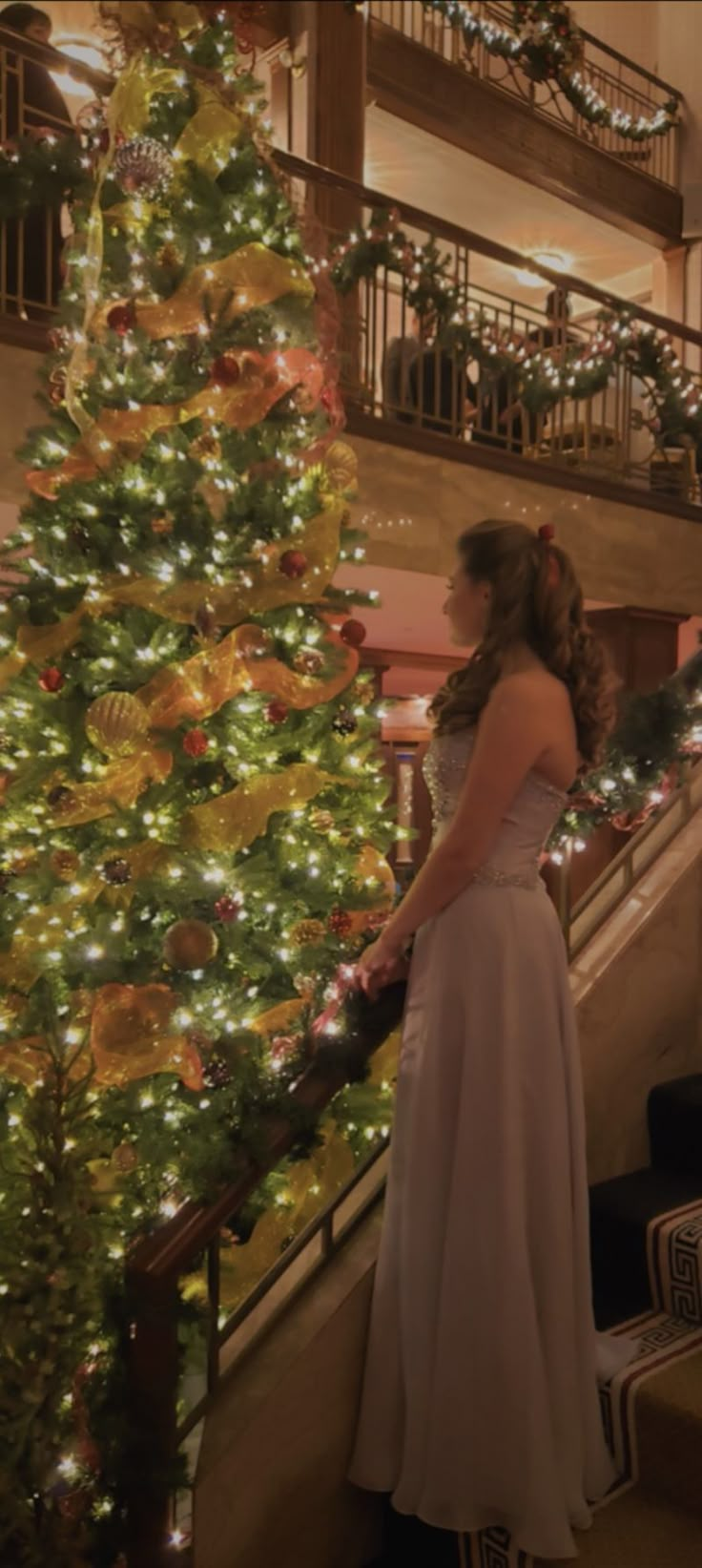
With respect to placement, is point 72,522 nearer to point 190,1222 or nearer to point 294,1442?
point 190,1222

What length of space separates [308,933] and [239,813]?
0.38 metres

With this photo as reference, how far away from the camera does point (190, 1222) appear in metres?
1.75

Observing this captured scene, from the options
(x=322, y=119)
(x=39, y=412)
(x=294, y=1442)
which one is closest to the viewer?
(x=294, y=1442)

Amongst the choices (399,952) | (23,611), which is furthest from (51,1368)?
(23,611)

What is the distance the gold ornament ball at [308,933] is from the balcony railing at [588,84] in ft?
29.6

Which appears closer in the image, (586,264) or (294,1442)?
(294,1442)

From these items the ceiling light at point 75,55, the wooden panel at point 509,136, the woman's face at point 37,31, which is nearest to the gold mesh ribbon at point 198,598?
the woman's face at point 37,31

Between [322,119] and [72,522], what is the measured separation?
6.22 meters

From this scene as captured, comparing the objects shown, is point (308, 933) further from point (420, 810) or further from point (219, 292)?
point (420, 810)

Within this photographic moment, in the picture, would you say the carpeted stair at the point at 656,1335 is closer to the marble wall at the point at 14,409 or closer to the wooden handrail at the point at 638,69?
the marble wall at the point at 14,409

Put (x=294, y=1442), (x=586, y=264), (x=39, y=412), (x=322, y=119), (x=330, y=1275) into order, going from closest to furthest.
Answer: (x=294, y=1442)
(x=330, y=1275)
(x=39, y=412)
(x=322, y=119)
(x=586, y=264)

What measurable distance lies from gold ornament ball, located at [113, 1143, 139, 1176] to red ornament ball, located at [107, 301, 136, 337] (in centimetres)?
196

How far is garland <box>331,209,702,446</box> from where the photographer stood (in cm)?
544

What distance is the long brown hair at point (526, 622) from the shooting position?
1.83m
